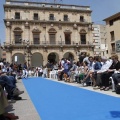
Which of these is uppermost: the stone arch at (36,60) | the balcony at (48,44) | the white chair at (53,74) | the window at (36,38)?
the window at (36,38)

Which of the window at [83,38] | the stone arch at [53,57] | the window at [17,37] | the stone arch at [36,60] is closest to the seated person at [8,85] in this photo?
the window at [17,37]

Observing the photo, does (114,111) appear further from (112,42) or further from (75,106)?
(112,42)

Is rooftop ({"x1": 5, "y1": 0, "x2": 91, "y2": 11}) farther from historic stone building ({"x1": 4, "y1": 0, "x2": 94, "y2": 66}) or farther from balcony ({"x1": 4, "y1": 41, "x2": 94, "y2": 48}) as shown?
balcony ({"x1": 4, "y1": 41, "x2": 94, "y2": 48})

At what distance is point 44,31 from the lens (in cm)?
4269

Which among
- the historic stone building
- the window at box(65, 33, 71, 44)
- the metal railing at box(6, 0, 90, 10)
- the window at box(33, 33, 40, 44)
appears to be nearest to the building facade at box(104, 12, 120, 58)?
the historic stone building

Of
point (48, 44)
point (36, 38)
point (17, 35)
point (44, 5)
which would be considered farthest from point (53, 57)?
point (44, 5)

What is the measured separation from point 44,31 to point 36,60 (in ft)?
17.8

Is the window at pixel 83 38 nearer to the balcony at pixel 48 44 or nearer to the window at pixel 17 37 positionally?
the balcony at pixel 48 44

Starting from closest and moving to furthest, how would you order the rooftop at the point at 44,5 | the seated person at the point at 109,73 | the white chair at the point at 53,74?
the seated person at the point at 109,73 < the white chair at the point at 53,74 < the rooftop at the point at 44,5

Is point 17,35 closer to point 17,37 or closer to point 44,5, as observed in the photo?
point 17,37

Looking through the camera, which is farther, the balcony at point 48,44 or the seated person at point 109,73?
the balcony at point 48,44

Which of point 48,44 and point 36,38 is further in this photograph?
point 36,38

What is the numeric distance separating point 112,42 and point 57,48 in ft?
31.8

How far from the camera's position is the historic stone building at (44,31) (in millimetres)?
40688
